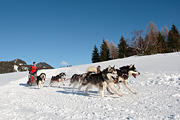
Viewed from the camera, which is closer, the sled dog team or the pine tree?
the sled dog team

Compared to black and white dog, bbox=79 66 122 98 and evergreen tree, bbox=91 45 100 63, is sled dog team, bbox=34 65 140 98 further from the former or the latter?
evergreen tree, bbox=91 45 100 63

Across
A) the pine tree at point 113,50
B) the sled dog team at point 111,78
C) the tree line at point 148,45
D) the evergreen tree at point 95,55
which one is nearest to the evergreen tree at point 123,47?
the tree line at point 148,45

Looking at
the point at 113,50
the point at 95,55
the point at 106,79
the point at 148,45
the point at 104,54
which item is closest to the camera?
the point at 106,79

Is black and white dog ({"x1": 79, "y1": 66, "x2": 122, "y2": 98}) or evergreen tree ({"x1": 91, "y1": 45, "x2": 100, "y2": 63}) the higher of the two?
evergreen tree ({"x1": 91, "y1": 45, "x2": 100, "y2": 63})

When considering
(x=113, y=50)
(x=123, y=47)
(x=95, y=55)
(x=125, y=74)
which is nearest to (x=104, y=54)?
(x=95, y=55)

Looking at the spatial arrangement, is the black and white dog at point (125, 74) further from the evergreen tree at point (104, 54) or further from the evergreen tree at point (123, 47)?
the evergreen tree at point (104, 54)

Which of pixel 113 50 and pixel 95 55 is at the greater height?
pixel 113 50

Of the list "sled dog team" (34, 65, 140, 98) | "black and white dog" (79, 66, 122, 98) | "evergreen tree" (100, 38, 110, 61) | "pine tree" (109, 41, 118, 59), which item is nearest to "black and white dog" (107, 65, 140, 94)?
"sled dog team" (34, 65, 140, 98)

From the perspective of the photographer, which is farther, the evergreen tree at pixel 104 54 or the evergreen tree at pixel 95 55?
the evergreen tree at pixel 95 55

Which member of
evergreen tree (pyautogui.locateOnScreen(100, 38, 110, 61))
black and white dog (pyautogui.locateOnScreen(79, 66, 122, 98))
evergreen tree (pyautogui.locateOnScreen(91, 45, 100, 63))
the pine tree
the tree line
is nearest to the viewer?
black and white dog (pyautogui.locateOnScreen(79, 66, 122, 98))

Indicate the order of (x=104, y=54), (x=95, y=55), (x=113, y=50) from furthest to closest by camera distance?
(x=113, y=50), (x=95, y=55), (x=104, y=54)

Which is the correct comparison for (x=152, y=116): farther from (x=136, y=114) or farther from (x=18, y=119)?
(x=18, y=119)

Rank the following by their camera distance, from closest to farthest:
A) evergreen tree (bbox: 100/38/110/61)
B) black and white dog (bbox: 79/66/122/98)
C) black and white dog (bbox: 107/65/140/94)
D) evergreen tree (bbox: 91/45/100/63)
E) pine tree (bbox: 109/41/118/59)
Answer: black and white dog (bbox: 79/66/122/98)
black and white dog (bbox: 107/65/140/94)
evergreen tree (bbox: 100/38/110/61)
evergreen tree (bbox: 91/45/100/63)
pine tree (bbox: 109/41/118/59)

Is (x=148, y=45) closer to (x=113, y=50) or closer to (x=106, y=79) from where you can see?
(x=113, y=50)
